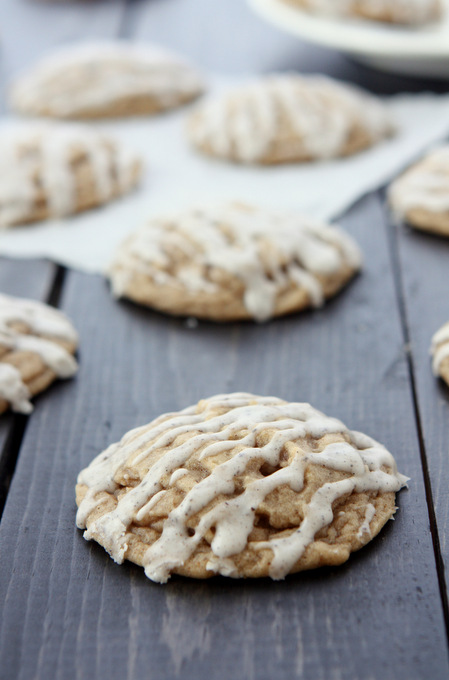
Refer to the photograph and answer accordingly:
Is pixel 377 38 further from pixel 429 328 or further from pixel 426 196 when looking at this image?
pixel 429 328

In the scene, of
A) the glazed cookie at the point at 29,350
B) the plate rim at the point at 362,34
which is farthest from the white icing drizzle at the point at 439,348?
the plate rim at the point at 362,34

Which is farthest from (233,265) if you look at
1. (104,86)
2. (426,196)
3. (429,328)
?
(104,86)

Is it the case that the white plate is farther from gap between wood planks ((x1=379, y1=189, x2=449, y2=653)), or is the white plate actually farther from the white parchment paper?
gap between wood planks ((x1=379, y1=189, x2=449, y2=653))

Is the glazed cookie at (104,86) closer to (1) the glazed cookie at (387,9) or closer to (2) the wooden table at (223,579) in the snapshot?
(1) the glazed cookie at (387,9)

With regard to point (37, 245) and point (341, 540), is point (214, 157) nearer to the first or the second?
point (37, 245)

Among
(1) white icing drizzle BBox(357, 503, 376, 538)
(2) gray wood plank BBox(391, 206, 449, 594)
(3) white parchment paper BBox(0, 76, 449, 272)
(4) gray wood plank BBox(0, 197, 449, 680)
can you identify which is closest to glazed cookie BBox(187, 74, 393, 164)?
(3) white parchment paper BBox(0, 76, 449, 272)
